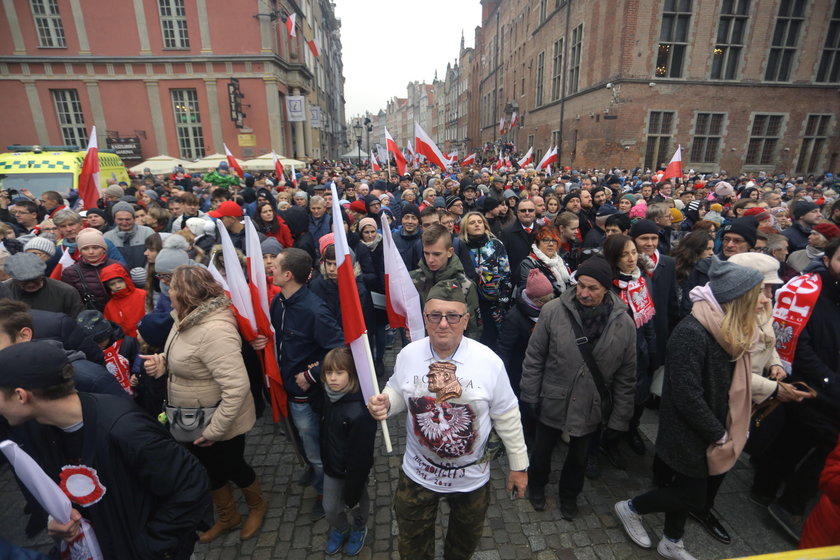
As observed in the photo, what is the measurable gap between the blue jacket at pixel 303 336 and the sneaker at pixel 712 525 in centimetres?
305

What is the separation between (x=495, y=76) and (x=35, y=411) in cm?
5795

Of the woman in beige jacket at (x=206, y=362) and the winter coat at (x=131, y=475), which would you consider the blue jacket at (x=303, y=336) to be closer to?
the woman in beige jacket at (x=206, y=362)

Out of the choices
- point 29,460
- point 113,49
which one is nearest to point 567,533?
point 29,460

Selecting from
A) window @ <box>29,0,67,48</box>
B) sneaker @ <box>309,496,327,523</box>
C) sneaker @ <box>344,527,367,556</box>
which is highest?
window @ <box>29,0,67,48</box>

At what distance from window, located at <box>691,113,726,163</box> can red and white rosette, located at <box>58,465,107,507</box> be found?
27518 mm

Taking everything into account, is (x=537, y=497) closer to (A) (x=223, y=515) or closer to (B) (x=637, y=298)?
(B) (x=637, y=298)

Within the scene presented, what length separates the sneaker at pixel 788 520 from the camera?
2.98 m

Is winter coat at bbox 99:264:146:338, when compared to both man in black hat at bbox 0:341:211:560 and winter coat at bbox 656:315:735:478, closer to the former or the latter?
man in black hat at bbox 0:341:211:560

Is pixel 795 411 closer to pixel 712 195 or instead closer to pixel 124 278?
pixel 124 278

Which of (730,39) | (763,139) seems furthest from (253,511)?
(763,139)

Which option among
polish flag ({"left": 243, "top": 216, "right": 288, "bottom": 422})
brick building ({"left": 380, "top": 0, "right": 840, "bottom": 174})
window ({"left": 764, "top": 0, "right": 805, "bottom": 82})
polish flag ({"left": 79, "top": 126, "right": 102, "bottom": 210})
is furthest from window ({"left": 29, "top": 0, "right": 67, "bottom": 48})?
window ({"left": 764, "top": 0, "right": 805, "bottom": 82})

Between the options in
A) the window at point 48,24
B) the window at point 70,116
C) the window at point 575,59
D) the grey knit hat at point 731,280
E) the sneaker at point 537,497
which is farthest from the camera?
the window at point 575,59

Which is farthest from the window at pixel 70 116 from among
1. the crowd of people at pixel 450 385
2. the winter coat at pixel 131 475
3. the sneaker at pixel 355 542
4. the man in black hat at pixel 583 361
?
the man in black hat at pixel 583 361

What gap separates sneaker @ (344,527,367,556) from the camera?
2.95m
